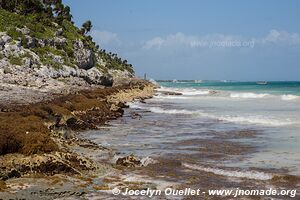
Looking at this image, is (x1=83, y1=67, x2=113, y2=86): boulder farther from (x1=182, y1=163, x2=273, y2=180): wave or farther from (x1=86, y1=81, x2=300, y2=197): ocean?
(x1=182, y1=163, x2=273, y2=180): wave

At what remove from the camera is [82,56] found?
64.1 meters

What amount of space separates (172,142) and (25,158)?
7.15m

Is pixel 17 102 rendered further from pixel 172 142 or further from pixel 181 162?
pixel 181 162

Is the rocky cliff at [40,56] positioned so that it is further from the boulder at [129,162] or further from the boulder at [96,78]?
the boulder at [129,162]

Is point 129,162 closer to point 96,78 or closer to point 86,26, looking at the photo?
point 96,78

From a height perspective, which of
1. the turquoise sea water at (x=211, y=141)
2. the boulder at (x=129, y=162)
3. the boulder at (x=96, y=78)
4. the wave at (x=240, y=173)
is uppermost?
the boulder at (x=96, y=78)

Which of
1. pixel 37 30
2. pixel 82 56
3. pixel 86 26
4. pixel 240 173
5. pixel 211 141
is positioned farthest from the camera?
pixel 86 26

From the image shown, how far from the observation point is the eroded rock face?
207 ft

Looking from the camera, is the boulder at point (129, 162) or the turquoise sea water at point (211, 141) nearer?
the boulder at point (129, 162)

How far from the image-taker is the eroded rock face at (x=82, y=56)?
63.0 metres

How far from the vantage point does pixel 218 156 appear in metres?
12.5

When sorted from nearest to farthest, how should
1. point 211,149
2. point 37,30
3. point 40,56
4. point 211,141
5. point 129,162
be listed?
1. point 129,162
2. point 211,149
3. point 211,141
4. point 40,56
5. point 37,30

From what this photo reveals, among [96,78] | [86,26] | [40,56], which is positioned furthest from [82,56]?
[86,26]

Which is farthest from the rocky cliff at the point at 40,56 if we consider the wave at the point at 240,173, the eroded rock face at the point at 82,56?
the wave at the point at 240,173
